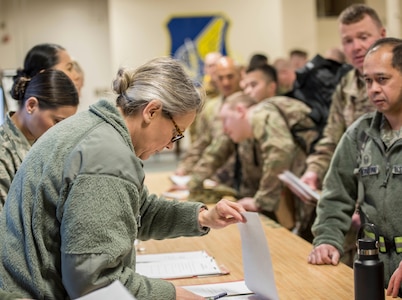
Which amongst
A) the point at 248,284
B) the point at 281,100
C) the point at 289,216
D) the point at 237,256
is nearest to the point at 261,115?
the point at 281,100

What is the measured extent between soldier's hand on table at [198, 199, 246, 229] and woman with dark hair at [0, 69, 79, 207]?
2.52 ft

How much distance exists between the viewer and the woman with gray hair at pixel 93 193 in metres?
1.53

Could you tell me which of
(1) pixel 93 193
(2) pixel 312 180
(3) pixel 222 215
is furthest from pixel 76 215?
(2) pixel 312 180

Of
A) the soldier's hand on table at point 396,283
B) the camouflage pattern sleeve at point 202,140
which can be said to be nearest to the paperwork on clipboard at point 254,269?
the soldier's hand on table at point 396,283

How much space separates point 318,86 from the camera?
4.65 meters

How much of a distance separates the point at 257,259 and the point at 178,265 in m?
0.62

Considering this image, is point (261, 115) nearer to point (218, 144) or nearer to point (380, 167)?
point (218, 144)

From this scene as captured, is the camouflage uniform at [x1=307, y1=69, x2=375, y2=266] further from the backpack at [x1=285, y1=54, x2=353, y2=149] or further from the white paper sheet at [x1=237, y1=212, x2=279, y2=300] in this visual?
the white paper sheet at [x1=237, y1=212, x2=279, y2=300]

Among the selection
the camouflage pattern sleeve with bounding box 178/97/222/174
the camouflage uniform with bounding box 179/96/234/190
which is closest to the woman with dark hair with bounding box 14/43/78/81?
the camouflage uniform with bounding box 179/96/234/190

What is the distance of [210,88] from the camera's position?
6.57 metres

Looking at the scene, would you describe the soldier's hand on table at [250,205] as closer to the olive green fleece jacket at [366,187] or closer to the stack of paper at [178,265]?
the stack of paper at [178,265]

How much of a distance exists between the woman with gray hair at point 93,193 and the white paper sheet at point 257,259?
31 cm

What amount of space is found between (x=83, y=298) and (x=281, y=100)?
3089 millimetres

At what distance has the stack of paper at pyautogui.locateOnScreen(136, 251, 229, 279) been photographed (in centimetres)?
246
